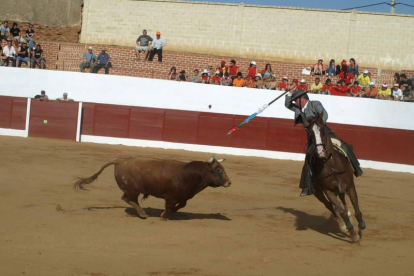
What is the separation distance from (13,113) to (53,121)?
1.37 metres

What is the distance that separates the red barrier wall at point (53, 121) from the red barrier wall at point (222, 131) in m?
0.42

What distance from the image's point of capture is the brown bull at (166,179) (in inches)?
359

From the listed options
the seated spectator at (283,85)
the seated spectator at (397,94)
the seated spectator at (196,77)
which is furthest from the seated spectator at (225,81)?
the seated spectator at (397,94)

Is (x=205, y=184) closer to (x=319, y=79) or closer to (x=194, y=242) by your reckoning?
(x=194, y=242)

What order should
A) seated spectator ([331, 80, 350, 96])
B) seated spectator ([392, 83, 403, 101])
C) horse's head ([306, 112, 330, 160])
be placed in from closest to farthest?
horse's head ([306, 112, 330, 160]) < seated spectator ([392, 83, 403, 101]) < seated spectator ([331, 80, 350, 96])

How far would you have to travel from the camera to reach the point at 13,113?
20.4m

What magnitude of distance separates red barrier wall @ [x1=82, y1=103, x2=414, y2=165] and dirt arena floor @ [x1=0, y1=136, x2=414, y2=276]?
16.7ft

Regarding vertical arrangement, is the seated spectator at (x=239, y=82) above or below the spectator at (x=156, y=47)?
below

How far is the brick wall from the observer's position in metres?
27.2

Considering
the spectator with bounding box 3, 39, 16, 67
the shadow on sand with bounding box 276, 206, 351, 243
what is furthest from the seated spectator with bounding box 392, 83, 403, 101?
the spectator with bounding box 3, 39, 16, 67

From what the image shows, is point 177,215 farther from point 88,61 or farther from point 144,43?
point 144,43

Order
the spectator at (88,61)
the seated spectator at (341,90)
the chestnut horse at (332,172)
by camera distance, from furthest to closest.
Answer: the spectator at (88,61)
the seated spectator at (341,90)
the chestnut horse at (332,172)

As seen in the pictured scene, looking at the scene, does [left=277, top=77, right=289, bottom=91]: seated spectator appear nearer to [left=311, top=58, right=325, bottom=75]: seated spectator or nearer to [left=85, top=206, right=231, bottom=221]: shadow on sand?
[left=311, top=58, right=325, bottom=75]: seated spectator

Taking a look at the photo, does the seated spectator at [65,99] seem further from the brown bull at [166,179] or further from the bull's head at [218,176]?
the bull's head at [218,176]
